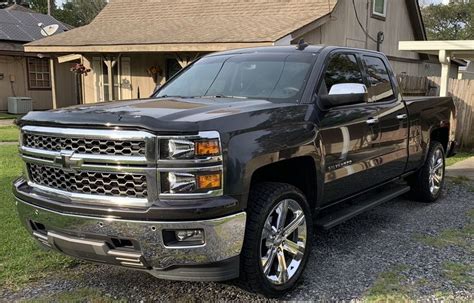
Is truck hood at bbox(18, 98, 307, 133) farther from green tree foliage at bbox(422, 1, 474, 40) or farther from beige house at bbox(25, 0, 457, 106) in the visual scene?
green tree foliage at bbox(422, 1, 474, 40)

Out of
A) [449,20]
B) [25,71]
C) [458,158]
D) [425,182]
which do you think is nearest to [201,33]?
[458,158]

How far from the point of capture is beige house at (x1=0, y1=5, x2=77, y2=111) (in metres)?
21.8

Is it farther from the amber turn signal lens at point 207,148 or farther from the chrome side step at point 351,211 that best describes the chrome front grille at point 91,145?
the chrome side step at point 351,211

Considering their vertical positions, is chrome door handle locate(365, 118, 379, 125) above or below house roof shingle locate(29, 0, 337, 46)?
below

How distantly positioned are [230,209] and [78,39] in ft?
46.2

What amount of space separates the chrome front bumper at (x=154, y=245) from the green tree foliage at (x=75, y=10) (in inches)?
1747

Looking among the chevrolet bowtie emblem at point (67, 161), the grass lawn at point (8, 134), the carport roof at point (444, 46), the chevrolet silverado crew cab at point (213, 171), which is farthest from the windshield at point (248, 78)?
the grass lawn at point (8, 134)

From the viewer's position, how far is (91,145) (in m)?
3.33

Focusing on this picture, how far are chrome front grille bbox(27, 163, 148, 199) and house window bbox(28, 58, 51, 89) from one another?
21.2m

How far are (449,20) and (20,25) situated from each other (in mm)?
35862

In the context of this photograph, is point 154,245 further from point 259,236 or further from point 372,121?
point 372,121

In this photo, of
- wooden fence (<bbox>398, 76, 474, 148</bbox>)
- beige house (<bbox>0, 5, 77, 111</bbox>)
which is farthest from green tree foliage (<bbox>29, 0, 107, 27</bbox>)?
wooden fence (<bbox>398, 76, 474, 148</bbox>)

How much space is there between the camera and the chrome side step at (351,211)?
175 inches

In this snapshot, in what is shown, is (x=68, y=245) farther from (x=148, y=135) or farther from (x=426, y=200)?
(x=426, y=200)
